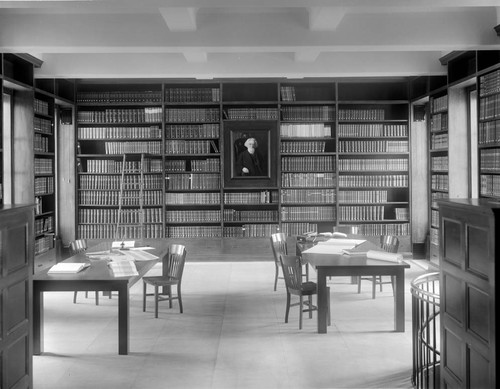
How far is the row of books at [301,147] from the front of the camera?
10344 millimetres

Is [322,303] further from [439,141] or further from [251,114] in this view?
[251,114]

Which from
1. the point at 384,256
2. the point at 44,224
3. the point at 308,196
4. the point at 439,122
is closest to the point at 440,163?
the point at 439,122

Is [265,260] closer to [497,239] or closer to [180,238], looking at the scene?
[180,238]

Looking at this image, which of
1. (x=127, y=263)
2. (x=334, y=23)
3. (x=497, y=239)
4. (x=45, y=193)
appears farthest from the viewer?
(x=45, y=193)

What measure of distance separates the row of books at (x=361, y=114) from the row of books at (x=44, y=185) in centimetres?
474

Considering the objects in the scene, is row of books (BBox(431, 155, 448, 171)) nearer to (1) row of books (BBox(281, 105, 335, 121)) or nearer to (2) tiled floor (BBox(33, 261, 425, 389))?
(1) row of books (BBox(281, 105, 335, 121))

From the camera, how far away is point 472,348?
3.27 metres

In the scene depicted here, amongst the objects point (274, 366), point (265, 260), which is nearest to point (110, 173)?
point (265, 260)

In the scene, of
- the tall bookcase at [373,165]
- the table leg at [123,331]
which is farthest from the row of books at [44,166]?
the tall bookcase at [373,165]

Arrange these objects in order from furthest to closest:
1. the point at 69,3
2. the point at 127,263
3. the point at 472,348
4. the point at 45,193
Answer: the point at 45,193, the point at 127,263, the point at 69,3, the point at 472,348

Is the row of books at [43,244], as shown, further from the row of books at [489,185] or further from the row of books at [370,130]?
the row of books at [489,185]

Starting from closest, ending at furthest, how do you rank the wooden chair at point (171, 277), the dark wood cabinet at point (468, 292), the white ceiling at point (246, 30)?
the dark wood cabinet at point (468, 292) → the wooden chair at point (171, 277) → the white ceiling at point (246, 30)

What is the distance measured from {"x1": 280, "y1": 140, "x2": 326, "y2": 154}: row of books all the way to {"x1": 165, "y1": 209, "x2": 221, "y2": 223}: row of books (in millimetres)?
1560

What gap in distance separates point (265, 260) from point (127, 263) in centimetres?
484
